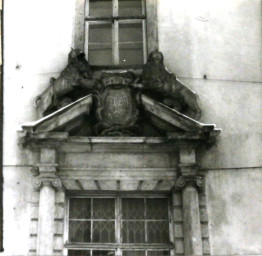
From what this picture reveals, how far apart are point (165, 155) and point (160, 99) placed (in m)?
0.92

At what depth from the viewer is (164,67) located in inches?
367

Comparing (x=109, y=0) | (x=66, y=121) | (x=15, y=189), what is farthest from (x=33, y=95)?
(x=109, y=0)

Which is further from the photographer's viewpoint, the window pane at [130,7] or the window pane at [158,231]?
the window pane at [130,7]

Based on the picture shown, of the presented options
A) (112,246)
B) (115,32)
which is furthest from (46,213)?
(115,32)

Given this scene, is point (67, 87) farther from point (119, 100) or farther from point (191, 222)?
point (191, 222)

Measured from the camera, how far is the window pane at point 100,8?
10.1 meters

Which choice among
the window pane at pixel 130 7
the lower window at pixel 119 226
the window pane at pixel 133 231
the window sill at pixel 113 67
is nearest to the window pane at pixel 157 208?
the lower window at pixel 119 226

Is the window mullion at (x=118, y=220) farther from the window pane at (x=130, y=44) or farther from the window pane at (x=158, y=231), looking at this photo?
the window pane at (x=130, y=44)

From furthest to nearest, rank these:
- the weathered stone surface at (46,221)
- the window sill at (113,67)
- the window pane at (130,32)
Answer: the window pane at (130,32) < the window sill at (113,67) < the weathered stone surface at (46,221)

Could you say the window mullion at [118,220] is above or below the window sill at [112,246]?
above

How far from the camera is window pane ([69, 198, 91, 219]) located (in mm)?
8766

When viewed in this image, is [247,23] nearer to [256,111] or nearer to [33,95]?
[256,111]

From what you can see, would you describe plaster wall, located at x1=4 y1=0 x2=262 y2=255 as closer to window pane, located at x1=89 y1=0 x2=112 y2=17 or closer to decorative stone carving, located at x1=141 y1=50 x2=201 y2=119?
decorative stone carving, located at x1=141 y1=50 x2=201 y2=119

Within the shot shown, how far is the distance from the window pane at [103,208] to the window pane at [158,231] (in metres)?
0.58
